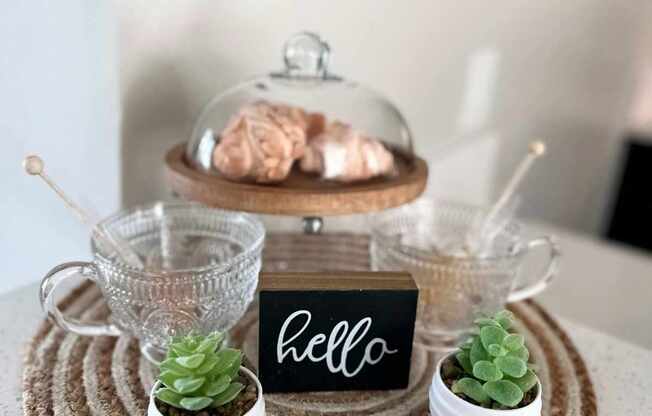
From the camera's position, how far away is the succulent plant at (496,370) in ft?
1.44

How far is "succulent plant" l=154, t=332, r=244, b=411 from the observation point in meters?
0.41

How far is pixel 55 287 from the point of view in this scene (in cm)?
51

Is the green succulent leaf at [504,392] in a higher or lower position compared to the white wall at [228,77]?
lower

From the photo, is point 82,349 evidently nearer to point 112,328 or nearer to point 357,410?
point 112,328

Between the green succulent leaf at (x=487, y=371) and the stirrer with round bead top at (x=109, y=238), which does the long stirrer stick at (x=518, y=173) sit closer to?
the green succulent leaf at (x=487, y=371)

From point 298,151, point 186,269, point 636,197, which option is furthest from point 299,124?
point 636,197

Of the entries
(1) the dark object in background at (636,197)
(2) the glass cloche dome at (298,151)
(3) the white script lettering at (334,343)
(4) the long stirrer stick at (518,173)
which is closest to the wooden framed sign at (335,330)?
(3) the white script lettering at (334,343)

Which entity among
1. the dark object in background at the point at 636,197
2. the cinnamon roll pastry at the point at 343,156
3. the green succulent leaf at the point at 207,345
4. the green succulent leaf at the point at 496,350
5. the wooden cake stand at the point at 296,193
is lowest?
the dark object in background at the point at 636,197

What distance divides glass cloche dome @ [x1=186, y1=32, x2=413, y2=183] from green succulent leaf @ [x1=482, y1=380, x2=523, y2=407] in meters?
0.26

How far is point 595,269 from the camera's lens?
3.27 ft

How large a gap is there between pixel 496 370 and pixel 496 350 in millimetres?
14

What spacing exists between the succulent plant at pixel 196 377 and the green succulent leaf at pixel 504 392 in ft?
0.59

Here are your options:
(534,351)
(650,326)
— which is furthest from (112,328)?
(650,326)

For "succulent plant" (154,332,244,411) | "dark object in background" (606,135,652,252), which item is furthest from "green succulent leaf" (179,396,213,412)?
"dark object in background" (606,135,652,252)
